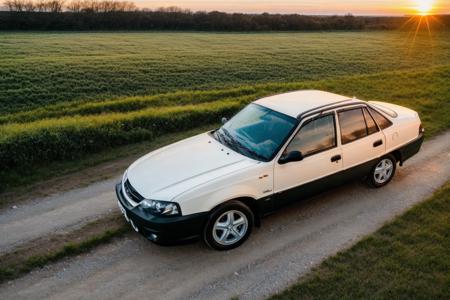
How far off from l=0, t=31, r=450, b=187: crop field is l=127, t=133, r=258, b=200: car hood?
3.30m

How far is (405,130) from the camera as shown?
7.83m

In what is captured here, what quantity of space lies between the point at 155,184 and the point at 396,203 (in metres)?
4.10

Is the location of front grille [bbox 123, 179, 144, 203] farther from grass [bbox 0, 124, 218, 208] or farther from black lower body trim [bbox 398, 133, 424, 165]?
black lower body trim [bbox 398, 133, 424, 165]

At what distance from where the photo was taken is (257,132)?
6625 millimetres

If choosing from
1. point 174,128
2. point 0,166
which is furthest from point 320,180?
point 0,166

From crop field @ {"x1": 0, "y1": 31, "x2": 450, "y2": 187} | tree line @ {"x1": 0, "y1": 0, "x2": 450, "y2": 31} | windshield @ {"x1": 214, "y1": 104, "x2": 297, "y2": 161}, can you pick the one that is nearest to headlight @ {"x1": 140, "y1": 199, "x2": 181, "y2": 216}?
windshield @ {"x1": 214, "y1": 104, "x2": 297, "y2": 161}

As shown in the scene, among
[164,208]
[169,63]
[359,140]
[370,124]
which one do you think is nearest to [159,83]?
[169,63]

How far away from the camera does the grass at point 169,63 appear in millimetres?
16688

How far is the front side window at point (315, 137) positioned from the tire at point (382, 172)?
1319 millimetres

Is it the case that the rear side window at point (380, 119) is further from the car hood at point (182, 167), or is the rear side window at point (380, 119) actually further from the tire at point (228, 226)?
the tire at point (228, 226)

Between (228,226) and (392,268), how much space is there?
2.16 meters

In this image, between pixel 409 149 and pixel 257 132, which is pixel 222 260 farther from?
pixel 409 149

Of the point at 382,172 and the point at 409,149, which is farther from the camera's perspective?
the point at 409,149

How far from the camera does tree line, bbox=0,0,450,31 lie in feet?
133
